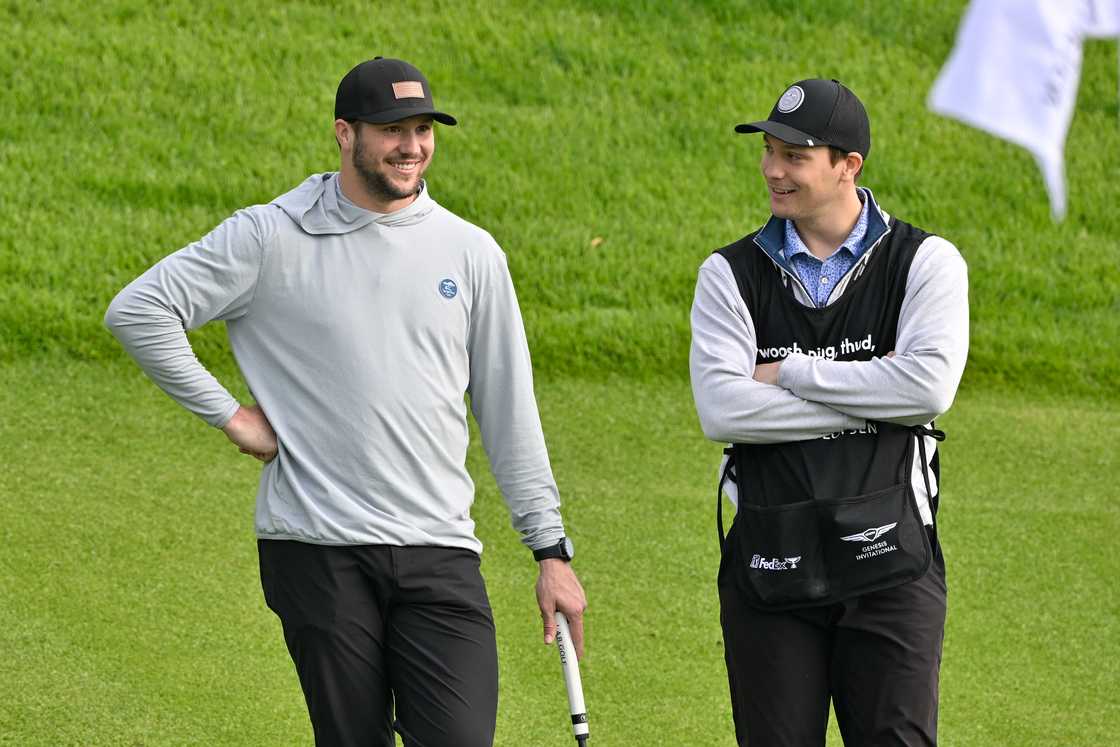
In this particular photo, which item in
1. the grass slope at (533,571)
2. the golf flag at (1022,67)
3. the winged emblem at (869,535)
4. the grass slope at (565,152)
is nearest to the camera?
the golf flag at (1022,67)

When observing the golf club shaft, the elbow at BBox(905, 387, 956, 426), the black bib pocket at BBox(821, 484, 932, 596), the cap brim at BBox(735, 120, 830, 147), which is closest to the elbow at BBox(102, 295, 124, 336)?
the golf club shaft

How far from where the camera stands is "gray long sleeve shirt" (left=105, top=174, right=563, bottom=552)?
3.75 meters

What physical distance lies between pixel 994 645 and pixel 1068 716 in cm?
52

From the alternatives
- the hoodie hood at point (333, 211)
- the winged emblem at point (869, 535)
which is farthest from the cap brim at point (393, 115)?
the winged emblem at point (869, 535)

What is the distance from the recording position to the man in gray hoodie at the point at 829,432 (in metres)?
3.67

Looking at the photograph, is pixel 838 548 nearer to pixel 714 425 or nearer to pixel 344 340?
pixel 714 425

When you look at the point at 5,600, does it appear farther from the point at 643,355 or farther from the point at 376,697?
the point at 643,355

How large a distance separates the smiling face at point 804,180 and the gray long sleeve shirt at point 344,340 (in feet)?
2.19

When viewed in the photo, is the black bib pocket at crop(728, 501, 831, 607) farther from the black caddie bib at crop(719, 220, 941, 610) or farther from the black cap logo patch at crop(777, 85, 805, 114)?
the black cap logo patch at crop(777, 85, 805, 114)

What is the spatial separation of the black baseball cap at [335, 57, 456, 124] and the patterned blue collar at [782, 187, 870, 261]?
0.84 m

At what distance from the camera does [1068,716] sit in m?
5.54

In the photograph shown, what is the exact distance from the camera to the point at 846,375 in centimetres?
370

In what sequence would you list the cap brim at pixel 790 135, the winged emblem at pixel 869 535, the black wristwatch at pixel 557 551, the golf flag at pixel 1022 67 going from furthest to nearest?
the black wristwatch at pixel 557 551 < the cap brim at pixel 790 135 < the winged emblem at pixel 869 535 < the golf flag at pixel 1022 67

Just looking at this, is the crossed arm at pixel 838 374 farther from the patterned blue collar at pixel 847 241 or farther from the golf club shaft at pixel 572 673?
the golf club shaft at pixel 572 673
